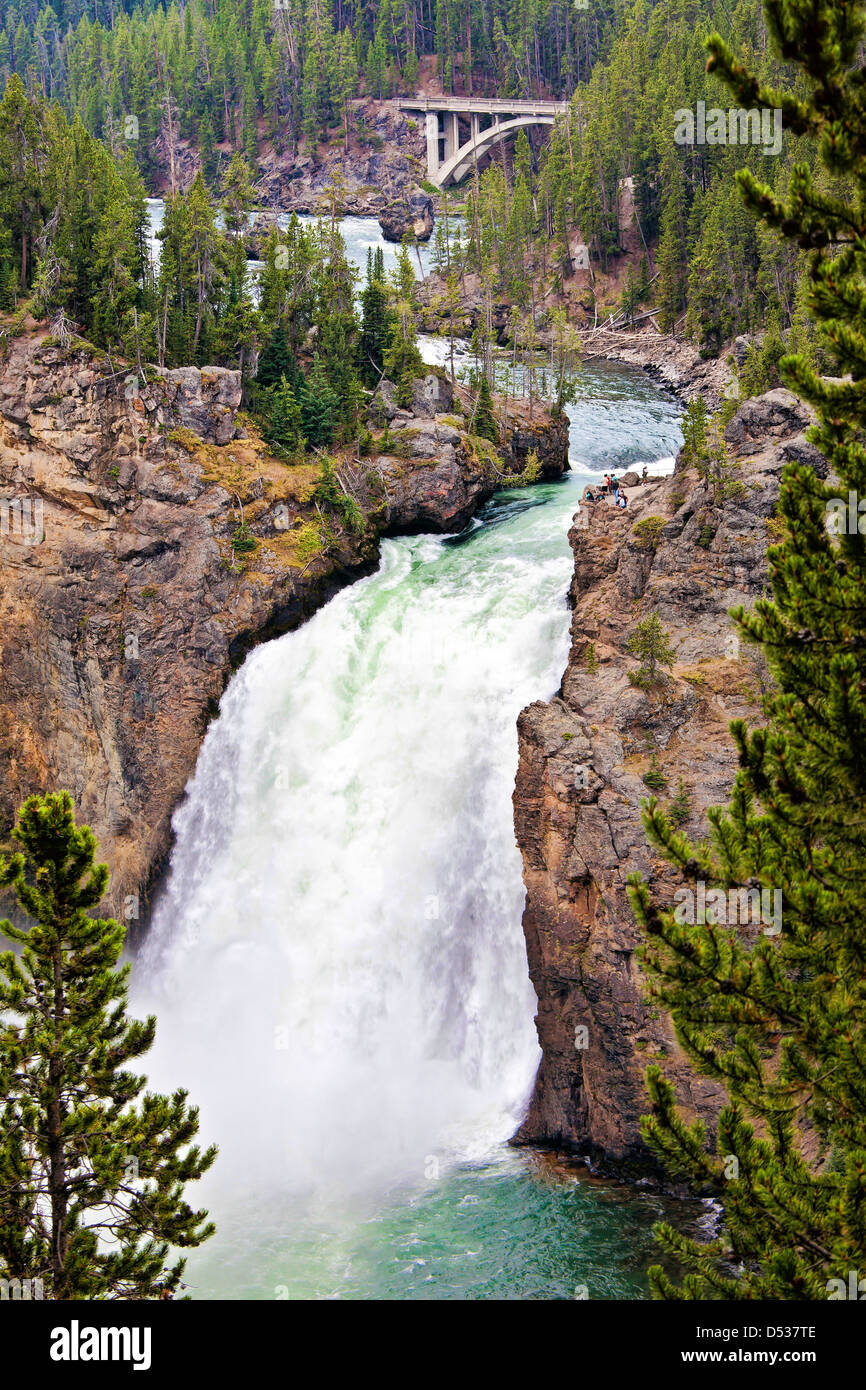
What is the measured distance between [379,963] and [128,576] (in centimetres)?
1761

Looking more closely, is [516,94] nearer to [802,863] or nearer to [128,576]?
[128,576]

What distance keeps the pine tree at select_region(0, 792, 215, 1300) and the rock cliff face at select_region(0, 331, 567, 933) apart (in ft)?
73.9

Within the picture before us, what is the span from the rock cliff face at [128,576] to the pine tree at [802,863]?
98.0 ft

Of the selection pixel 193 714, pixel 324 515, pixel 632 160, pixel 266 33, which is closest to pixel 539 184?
pixel 632 160

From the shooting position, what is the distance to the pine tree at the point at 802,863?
40.2ft

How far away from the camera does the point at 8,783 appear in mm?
42562

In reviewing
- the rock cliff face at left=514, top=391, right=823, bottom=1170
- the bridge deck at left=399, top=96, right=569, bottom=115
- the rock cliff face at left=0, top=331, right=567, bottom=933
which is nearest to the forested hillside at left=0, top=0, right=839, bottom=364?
the bridge deck at left=399, top=96, right=569, bottom=115

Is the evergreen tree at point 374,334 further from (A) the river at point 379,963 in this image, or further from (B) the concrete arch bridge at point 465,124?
(B) the concrete arch bridge at point 465,124

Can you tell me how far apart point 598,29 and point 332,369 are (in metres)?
125

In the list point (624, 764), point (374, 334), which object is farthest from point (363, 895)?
point (374, 334)

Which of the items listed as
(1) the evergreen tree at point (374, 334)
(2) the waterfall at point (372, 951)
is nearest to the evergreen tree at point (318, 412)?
(1) the evergreen tree at point (374, 334)

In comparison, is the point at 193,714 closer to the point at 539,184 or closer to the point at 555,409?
the point at 555,409

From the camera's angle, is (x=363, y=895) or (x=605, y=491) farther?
(x=605, y=491)

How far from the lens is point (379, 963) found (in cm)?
3403
